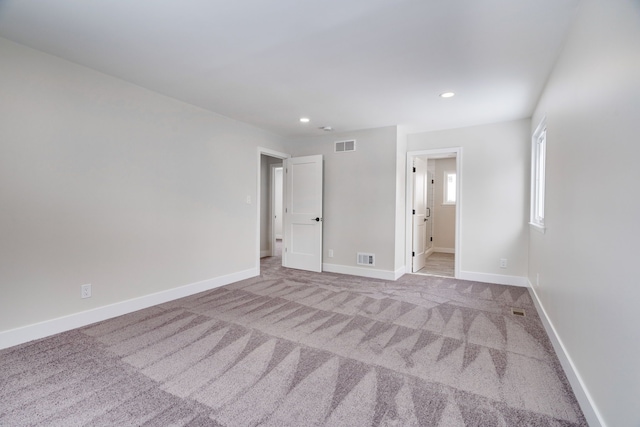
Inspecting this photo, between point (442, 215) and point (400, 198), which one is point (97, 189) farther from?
point (442, 215)

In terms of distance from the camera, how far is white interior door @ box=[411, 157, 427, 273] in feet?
16.7

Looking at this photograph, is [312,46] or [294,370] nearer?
[294,370]

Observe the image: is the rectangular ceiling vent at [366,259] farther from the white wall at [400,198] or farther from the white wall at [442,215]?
the white wall at [442,215]

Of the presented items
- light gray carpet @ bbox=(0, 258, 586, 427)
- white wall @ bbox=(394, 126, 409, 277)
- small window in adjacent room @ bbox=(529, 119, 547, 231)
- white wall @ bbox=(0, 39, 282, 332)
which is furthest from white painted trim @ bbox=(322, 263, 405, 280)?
small window in adjacent room @ bbox=(529, 119, 547, 231)

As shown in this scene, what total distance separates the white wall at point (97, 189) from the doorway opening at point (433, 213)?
10.1 feet

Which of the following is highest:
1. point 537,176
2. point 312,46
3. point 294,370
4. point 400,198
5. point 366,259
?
point 312,46

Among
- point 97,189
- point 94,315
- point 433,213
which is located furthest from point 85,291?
point 433,213

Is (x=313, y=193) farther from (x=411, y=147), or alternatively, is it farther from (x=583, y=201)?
(x=583, y=201)

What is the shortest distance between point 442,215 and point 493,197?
121 inches

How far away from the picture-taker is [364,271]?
4.82m

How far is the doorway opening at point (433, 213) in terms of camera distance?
4804mm

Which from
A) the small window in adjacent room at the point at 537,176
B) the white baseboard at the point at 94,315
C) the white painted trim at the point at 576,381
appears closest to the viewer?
the white painted trim at the point at 576,381

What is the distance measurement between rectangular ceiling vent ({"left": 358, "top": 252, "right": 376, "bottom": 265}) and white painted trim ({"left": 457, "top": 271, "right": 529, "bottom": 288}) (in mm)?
1352

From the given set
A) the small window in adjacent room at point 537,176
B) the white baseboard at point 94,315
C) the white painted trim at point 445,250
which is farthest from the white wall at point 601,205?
the white painted trim at point 445,250
